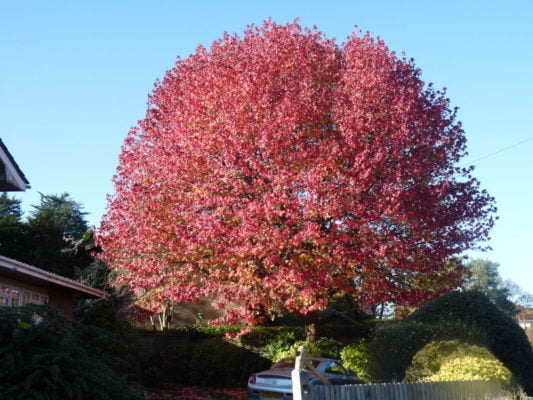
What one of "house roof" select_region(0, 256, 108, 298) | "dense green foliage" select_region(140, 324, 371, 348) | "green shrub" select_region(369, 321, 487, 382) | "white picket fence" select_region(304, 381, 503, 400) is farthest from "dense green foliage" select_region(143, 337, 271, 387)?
"white picket fence" select_region(304, 381, 503, 400)

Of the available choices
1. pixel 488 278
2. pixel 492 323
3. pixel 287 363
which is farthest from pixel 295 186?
pixel 488 278

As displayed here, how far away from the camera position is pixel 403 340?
15500 millimetres

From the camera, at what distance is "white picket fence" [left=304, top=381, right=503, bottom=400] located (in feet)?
28.4

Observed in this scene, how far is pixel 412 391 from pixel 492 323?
5.74 metres

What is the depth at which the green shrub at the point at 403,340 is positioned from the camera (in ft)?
46.8

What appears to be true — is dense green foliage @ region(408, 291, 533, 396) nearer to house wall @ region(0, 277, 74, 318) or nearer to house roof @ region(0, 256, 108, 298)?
house wall @ region(0, 277, 74, 318)

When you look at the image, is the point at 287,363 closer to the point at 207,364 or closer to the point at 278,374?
the point at 278,374

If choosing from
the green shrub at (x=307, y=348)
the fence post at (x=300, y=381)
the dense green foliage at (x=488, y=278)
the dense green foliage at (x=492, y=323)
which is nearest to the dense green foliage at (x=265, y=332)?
the green shrub at (x=307, y=348)

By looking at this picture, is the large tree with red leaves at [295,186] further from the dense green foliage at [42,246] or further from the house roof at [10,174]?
the dense green foliage at [42,246]

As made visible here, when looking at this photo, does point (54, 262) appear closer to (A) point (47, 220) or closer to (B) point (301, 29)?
(A) point (47, 220)

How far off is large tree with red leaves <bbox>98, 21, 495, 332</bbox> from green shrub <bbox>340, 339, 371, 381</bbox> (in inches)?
97.1

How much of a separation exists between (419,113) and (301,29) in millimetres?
5191

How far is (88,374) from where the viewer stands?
8.18 m

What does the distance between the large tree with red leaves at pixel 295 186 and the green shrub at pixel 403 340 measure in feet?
4.75
